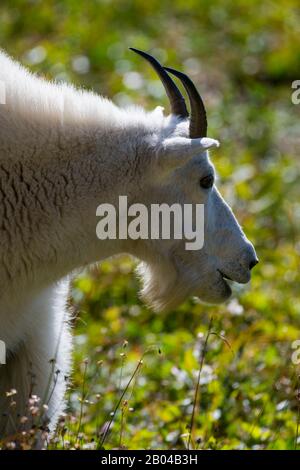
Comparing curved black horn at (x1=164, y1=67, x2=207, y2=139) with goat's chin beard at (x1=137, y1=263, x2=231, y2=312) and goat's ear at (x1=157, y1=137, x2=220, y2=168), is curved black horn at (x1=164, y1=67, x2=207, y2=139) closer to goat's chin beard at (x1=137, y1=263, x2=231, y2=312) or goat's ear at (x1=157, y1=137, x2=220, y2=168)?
goat's ear at (x1=157, y1=137, x2=220, y2=168)

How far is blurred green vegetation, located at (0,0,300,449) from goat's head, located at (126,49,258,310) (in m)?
0.45

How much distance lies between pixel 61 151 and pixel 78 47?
26.5 feet

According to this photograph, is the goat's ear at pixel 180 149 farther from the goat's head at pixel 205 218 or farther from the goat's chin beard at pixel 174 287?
the goat's chin beard at pixel 174 287

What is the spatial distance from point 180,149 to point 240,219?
4.24 m

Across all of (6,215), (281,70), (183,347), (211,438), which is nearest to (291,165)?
(281,70)

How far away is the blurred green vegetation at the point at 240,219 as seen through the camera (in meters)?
5.99

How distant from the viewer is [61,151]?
15.5 feet

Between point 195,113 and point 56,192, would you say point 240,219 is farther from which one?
point 56,192

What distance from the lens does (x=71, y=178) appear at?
4715 mm

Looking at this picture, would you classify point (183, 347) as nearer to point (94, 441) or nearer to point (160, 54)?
point (94, 441)

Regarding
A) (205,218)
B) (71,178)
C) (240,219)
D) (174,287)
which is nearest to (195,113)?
(205,218)

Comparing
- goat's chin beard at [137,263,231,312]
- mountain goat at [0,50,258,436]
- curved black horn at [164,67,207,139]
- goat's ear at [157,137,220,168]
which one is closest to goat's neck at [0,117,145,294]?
mountain goat at [0,50,258,436]

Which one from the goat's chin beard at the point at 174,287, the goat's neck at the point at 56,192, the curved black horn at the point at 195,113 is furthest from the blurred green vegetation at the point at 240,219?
the curved black horn at the point at 195,113

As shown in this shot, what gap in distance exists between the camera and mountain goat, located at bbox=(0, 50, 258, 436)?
15.3 feet
